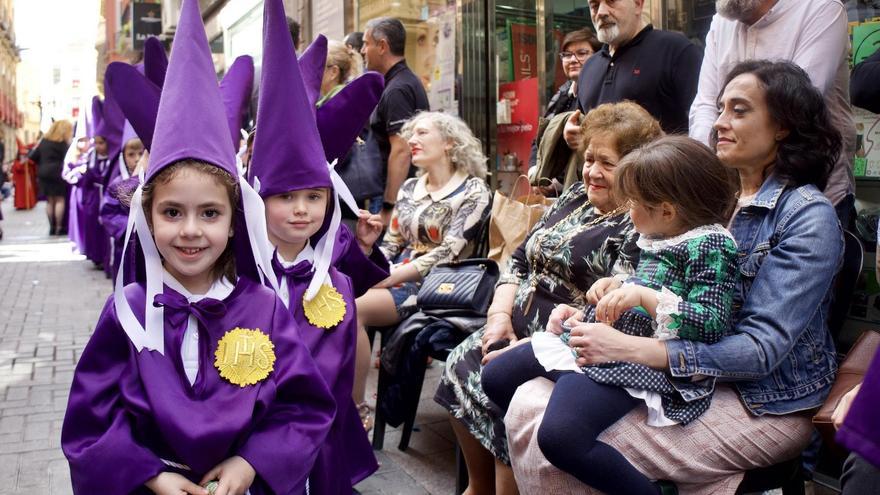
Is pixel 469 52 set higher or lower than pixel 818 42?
higher

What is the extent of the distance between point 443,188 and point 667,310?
7.98ft

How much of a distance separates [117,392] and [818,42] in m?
2.60

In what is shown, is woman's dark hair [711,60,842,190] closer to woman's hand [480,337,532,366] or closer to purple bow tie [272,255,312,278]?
woman's hand [480,337,532,366]

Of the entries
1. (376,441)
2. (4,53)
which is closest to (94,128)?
(376,441)

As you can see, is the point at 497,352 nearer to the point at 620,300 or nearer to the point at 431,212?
the point at 620,300

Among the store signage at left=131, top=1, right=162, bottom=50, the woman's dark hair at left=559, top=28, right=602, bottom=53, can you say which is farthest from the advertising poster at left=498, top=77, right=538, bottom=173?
the store signage at left=131, top=1, right=162, bottom=50

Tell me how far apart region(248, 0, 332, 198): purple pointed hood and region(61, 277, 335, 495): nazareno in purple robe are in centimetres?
52

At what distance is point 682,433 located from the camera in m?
2.39

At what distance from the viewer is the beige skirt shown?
2.38 m

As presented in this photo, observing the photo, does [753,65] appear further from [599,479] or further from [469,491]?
[469,491]

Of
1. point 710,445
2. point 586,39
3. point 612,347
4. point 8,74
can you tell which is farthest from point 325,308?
point 8,74

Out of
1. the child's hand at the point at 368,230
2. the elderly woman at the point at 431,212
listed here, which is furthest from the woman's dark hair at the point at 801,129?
the elderly woman at the point at 431,212

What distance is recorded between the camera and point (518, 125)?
6.87 meters

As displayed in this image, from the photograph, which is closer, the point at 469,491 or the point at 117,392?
the point at 117,392
